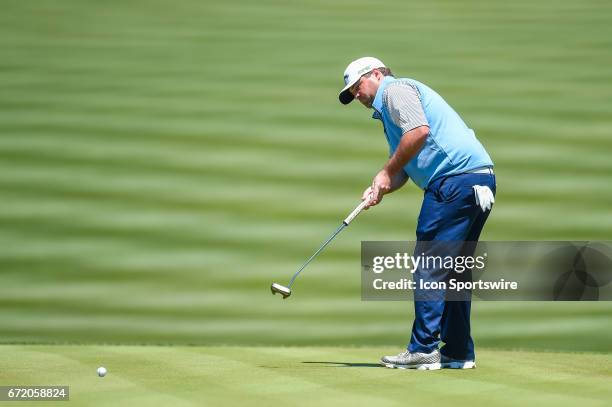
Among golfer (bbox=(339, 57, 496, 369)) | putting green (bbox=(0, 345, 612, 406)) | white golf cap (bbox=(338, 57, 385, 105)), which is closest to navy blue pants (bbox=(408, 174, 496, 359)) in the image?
golfer (bbox=(339, 57, 496, 369))

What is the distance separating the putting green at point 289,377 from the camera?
282 cm

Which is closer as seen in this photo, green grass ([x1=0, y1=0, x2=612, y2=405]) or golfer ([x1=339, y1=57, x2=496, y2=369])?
golfer ([x1=339, y1=57, x2=496, y2=369])

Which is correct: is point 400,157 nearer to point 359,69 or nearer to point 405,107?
point 405,107

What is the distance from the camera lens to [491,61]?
272 inches

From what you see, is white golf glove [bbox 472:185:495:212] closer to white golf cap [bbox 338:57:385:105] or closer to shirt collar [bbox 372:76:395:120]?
shirt collar [bbox 372:76:395:120]

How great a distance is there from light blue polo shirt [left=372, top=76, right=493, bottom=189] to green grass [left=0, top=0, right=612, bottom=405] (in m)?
0.70

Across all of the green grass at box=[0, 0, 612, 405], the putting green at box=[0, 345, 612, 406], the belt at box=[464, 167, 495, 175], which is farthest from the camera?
the green grass at box=[0, 0, 612, 405]

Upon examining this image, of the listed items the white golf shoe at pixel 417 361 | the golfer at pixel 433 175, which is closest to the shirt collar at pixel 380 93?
the golfer at pixel 433 175

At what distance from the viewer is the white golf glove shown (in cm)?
358

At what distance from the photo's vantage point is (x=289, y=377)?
3.26 metres

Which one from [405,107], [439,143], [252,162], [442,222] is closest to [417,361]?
[442,222]

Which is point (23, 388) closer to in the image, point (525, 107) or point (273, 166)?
point (273, 166)

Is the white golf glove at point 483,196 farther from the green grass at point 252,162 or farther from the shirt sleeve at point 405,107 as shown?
the green grass at point 252,162

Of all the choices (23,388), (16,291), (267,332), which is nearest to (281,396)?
(23,388)
